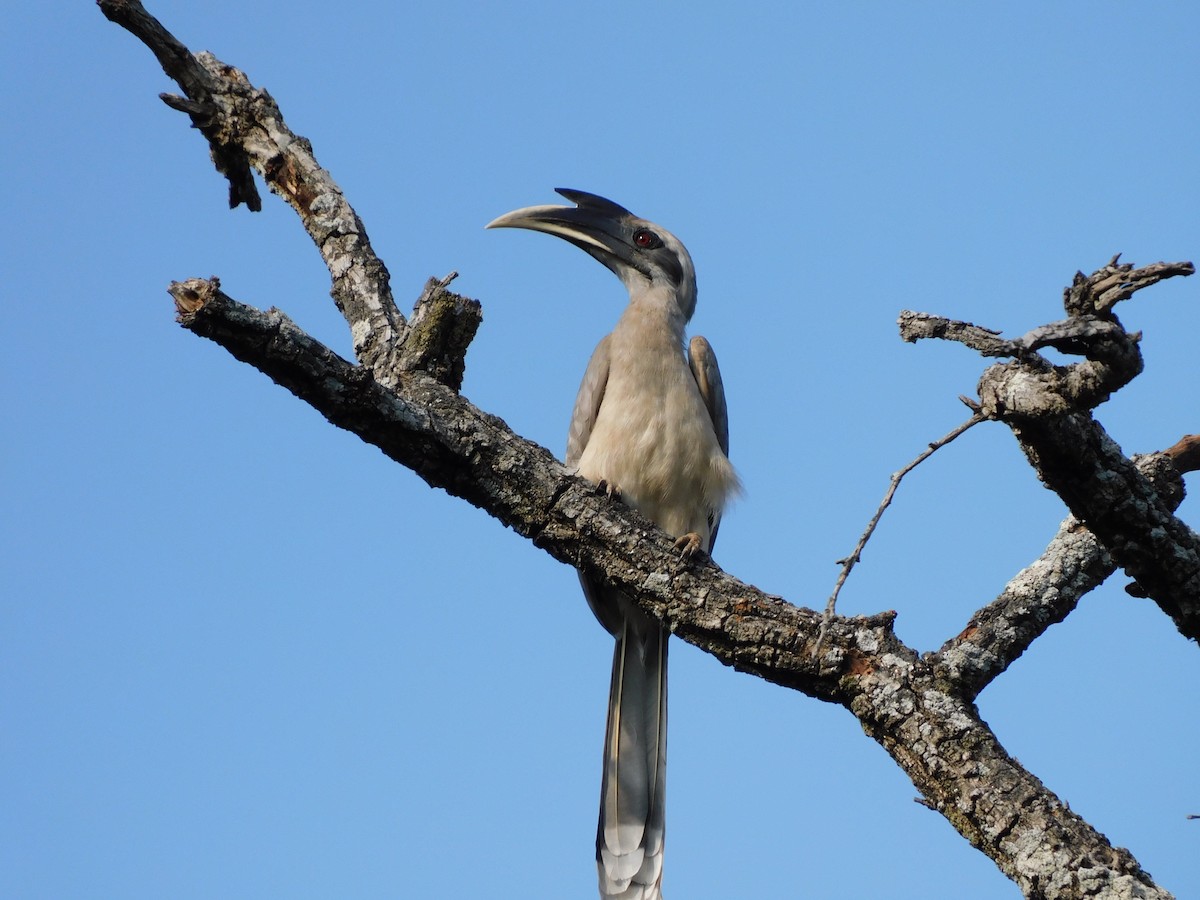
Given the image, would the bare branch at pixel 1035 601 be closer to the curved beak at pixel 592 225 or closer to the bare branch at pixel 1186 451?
the bare branch at pixel 1186 451

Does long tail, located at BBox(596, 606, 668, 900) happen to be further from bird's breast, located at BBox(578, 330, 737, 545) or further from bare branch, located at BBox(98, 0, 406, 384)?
bare branch, located at BBox(98, 0, 406, 384)

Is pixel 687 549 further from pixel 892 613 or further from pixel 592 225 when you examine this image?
pixel 592 225

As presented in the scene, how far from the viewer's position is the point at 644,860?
432 centimetres

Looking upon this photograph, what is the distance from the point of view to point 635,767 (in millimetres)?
4578

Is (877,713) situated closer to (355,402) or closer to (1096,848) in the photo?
(1096,848)

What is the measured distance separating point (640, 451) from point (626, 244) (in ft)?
5.31

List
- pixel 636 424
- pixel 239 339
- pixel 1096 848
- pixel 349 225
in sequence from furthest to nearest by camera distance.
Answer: pixel 636 424 < pixel 349 225 < pixel 239 339 < pixel 1096 848

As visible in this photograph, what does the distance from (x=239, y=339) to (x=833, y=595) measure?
→ 6.00 feet

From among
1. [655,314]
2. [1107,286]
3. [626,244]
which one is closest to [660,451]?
[655,314]

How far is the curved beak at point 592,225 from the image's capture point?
6344 millimetres

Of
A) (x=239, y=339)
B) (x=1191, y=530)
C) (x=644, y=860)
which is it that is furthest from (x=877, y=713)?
(x=239, y=339)

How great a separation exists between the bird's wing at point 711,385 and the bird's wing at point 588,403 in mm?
477

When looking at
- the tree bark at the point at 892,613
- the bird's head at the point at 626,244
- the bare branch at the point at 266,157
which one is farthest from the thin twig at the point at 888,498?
the bird's head at the point at 626,244

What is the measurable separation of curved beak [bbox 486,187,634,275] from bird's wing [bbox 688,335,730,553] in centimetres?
74
